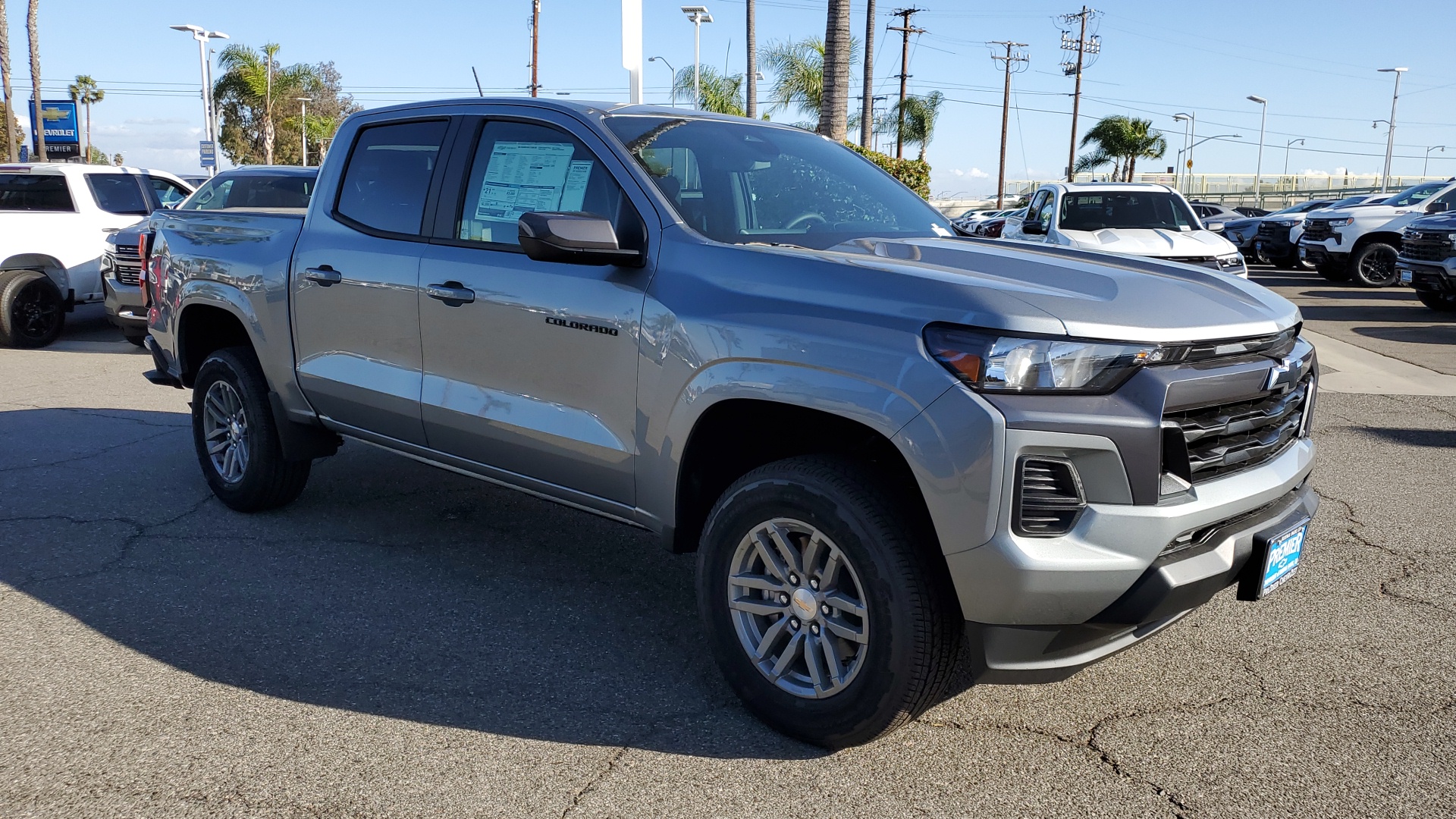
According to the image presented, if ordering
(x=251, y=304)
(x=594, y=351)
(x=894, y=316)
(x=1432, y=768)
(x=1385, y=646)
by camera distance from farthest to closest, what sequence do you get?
(x=251, y=304) → (x=1385, y=646) → (x=594, y=351) → (x=1432, y=768) → (x=894, y=316)

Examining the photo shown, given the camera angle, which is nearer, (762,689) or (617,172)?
(762,689)

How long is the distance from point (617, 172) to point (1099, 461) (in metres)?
1.89

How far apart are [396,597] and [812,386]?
2.24m

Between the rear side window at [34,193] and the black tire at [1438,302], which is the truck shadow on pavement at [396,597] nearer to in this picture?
the rear side window at [34,193]

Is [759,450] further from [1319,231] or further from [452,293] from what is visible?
[1319,231]

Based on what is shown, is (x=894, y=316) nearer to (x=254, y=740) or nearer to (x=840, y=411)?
(x=840, y=411)

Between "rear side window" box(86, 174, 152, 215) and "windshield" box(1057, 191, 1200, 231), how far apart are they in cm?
1046

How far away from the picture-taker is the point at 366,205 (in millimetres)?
4727

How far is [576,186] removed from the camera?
3.97m

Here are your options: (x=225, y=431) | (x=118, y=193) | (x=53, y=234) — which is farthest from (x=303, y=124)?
(x=225, y=431)

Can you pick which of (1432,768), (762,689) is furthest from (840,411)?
(1432,768)

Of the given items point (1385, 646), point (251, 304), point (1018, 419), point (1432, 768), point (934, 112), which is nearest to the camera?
point (1018, 419)

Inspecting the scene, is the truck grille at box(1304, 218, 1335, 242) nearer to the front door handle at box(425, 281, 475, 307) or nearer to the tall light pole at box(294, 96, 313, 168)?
the front door handle at box(425, 281, 475, 307)

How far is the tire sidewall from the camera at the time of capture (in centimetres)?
296
